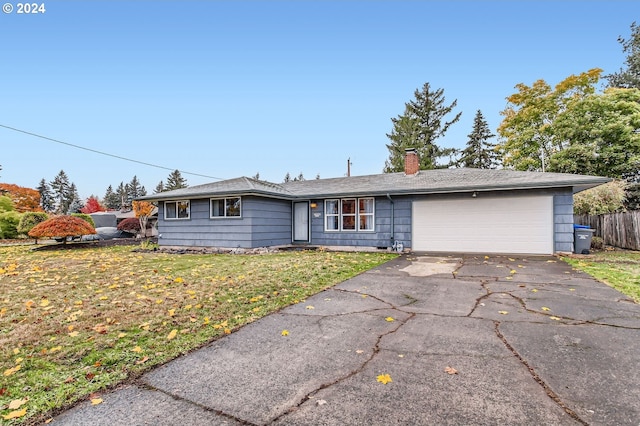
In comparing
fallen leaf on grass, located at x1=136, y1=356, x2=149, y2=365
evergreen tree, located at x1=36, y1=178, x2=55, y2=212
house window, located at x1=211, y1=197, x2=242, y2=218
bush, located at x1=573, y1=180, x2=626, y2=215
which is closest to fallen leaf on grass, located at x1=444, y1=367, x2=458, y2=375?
fallen leaf on grass, located at x1=136, y1=356, x2=149, y2=365

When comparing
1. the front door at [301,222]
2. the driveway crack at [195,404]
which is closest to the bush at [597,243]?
the front door at [301,222]

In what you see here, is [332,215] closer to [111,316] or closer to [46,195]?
[111,316]

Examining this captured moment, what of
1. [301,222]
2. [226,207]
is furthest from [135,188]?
[301,222]

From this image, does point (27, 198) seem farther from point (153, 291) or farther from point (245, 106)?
point (153, 291)

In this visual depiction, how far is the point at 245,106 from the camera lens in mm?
20141

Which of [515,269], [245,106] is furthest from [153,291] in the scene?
[245,106]

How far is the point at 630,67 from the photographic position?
23.6 meters

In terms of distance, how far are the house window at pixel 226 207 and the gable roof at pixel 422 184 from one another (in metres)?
0.43

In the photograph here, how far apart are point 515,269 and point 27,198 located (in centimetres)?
4216

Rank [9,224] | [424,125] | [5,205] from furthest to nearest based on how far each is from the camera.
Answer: [424,125], [5,205], [9,224]

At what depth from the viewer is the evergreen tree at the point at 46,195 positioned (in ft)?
198

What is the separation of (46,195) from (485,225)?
79.0 meters

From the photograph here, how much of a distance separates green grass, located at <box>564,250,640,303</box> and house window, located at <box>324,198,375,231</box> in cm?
642

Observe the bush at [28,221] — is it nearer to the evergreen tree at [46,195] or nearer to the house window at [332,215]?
the house window at [332,215]
